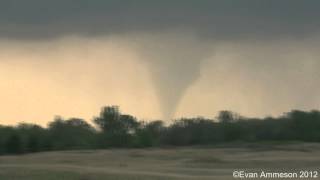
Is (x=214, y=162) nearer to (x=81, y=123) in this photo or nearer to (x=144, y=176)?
(x=144, y=176)

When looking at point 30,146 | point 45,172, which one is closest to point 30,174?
point 45,172

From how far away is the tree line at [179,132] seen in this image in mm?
140125

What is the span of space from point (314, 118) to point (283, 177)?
104 m

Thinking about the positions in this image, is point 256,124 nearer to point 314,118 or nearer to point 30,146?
point 314,118

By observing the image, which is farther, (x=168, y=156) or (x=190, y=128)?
(x=190, y=128)

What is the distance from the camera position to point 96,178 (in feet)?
164

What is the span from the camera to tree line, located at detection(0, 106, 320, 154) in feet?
460

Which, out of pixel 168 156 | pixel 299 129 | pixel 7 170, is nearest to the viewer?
pixel 7 170

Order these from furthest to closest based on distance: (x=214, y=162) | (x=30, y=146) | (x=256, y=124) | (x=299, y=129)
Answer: (x=256, y=124) < (x=299, y=129) < (x=30, y=146) < (x=214, y=162)

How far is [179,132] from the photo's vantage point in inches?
5969

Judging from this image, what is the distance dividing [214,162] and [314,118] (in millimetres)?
82674

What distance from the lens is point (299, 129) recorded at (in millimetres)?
144500

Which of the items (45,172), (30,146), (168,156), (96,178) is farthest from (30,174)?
(30,146)

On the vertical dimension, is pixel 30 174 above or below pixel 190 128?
below
